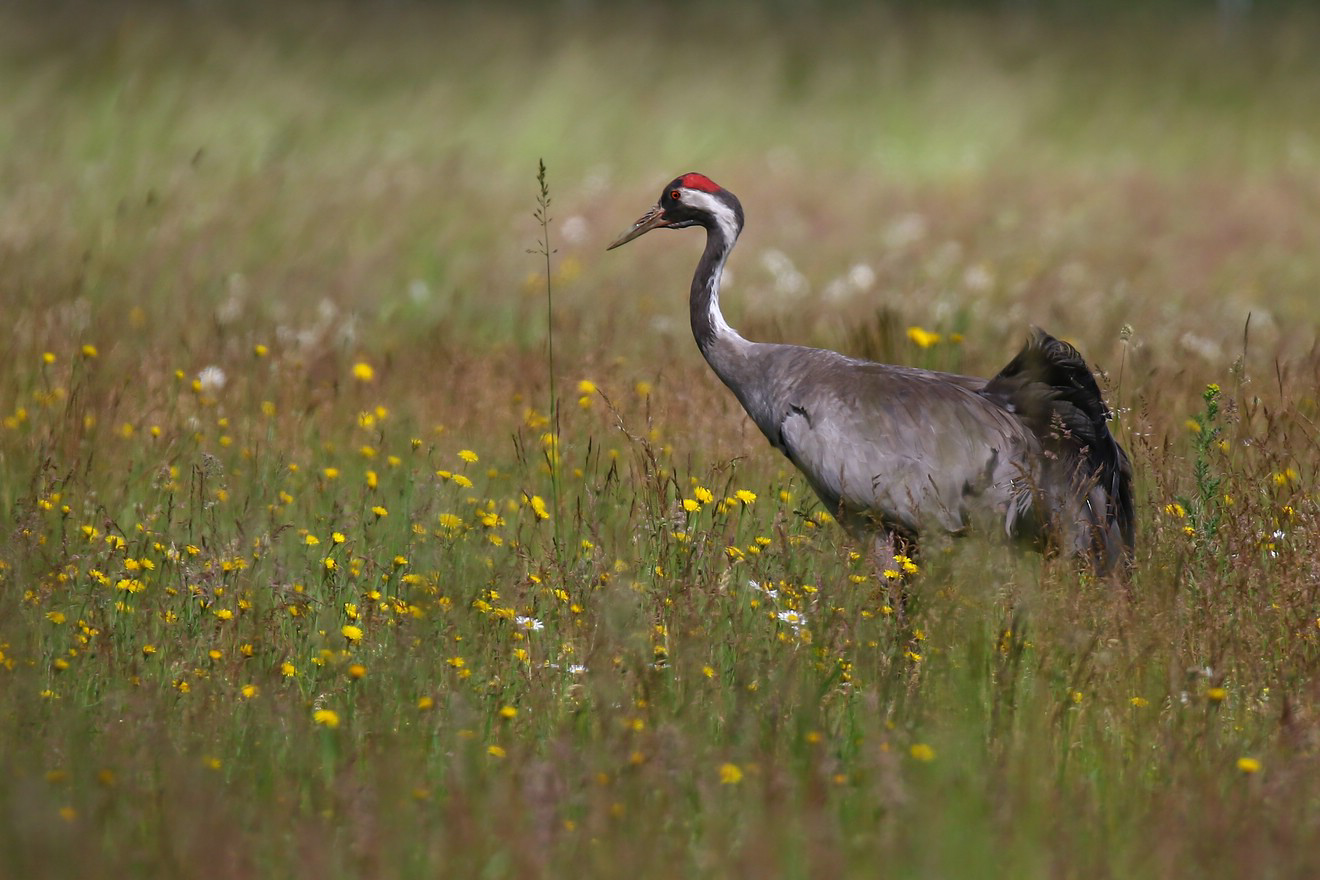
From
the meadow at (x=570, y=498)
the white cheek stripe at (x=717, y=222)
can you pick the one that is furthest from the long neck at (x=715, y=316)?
the meadow at (x=570, y=498)

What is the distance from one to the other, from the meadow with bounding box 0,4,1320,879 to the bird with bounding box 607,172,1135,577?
171mm

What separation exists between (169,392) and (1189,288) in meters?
6.86

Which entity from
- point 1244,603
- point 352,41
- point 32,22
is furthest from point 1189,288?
point 32,22

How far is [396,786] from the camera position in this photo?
8.89 ft

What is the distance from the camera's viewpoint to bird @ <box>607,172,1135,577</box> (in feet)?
15.1

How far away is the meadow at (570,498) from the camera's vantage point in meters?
2.89

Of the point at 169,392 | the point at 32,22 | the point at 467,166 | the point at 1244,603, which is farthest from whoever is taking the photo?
the point at 32,22

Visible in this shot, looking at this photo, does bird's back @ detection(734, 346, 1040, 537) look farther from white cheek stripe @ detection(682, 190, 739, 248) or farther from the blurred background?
white cheek stripe @ detection(682, 190, 739, 248)

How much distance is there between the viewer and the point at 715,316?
5672 mm

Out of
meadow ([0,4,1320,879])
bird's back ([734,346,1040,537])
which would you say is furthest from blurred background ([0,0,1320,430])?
bird's back ([734,346,1040,537])

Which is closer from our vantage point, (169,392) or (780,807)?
(780,807)

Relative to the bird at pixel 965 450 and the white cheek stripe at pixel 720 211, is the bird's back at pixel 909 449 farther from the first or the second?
the white cheek stripe at pixel 720 211

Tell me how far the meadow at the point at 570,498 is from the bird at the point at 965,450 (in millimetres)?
Result: 171

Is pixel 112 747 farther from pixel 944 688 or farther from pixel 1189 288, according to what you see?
pixel 1189 288
